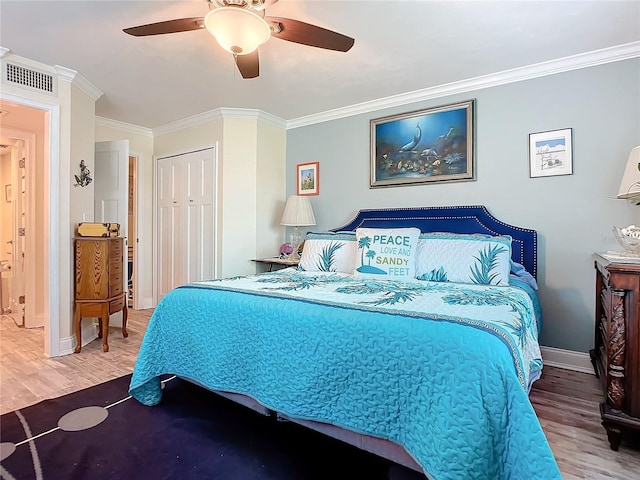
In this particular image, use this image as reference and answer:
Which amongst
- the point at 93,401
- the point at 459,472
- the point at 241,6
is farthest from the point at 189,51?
the point at 459,472

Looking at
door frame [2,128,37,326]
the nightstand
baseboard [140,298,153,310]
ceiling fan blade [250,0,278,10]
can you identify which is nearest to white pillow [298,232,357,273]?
the nightstand

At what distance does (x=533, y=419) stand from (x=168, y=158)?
4753mm

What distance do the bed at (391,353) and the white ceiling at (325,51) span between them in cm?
142

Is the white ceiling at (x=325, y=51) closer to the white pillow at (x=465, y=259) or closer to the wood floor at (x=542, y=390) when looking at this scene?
the white pillow at (x=465, y=259)

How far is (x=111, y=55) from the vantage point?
9.03 ft

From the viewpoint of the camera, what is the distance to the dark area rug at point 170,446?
1.53 metres

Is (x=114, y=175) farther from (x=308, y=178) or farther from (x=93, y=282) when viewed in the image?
(x=308, y=178)

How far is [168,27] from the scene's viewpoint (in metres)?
1.93

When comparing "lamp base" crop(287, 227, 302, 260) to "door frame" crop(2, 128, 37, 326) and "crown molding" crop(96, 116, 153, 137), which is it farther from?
"door frame" crop(2, 128, 37, 326)

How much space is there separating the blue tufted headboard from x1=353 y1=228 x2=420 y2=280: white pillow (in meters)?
0.71

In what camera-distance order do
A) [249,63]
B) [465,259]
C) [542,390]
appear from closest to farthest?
[249,63] < [542,390] < [465,259]

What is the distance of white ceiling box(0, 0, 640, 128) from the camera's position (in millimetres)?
2162

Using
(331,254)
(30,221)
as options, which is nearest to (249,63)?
(331,254)

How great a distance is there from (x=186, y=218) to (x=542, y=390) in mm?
4023
